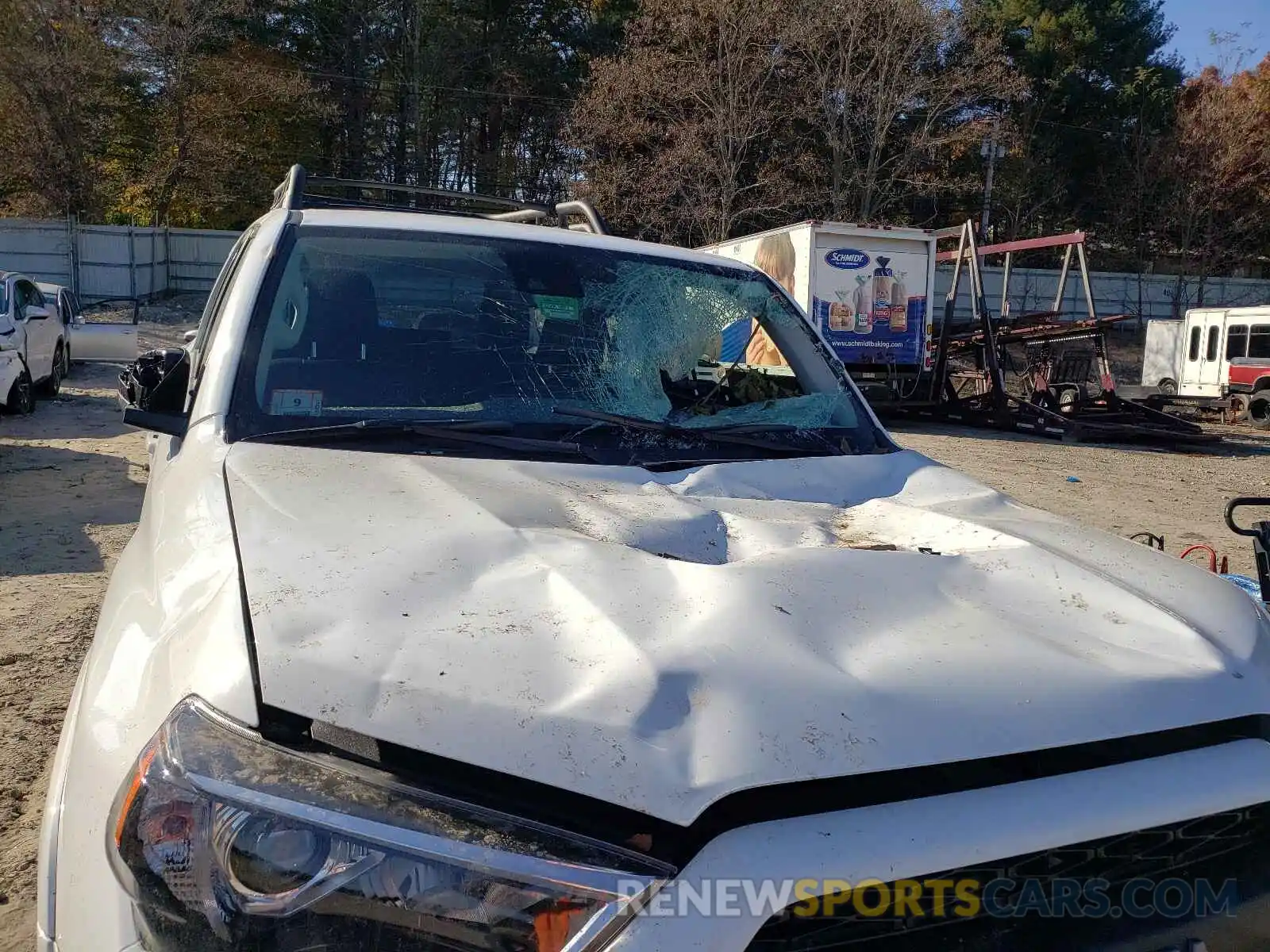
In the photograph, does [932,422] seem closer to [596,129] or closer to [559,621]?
[596,129]

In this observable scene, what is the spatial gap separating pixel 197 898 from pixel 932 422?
16.7 m

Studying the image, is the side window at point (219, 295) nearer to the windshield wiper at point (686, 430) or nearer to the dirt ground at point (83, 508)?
the windshield wiper at point (686, 430)

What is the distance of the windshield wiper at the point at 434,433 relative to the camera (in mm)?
2184

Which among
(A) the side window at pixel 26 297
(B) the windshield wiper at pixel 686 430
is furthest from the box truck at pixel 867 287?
(B) the windshield wiper at pixel 686 430

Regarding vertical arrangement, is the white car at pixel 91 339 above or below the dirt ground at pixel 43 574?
above

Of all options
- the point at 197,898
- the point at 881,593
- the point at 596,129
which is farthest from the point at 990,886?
the point at 596,129

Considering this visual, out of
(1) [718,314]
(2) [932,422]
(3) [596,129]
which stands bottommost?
(2) [932,422]

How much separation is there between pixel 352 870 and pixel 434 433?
1281 millimetres

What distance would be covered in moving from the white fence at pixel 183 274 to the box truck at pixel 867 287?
29.4ft

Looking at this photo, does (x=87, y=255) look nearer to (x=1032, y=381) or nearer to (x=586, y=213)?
(x=1032, y=381)

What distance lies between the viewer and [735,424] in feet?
8.89

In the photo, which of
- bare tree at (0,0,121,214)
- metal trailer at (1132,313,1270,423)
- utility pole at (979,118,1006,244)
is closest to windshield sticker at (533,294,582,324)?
metal trailer at (1132,313,1270,423)

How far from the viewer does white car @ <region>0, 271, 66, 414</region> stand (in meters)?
10.5

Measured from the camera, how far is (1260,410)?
18.6 m
